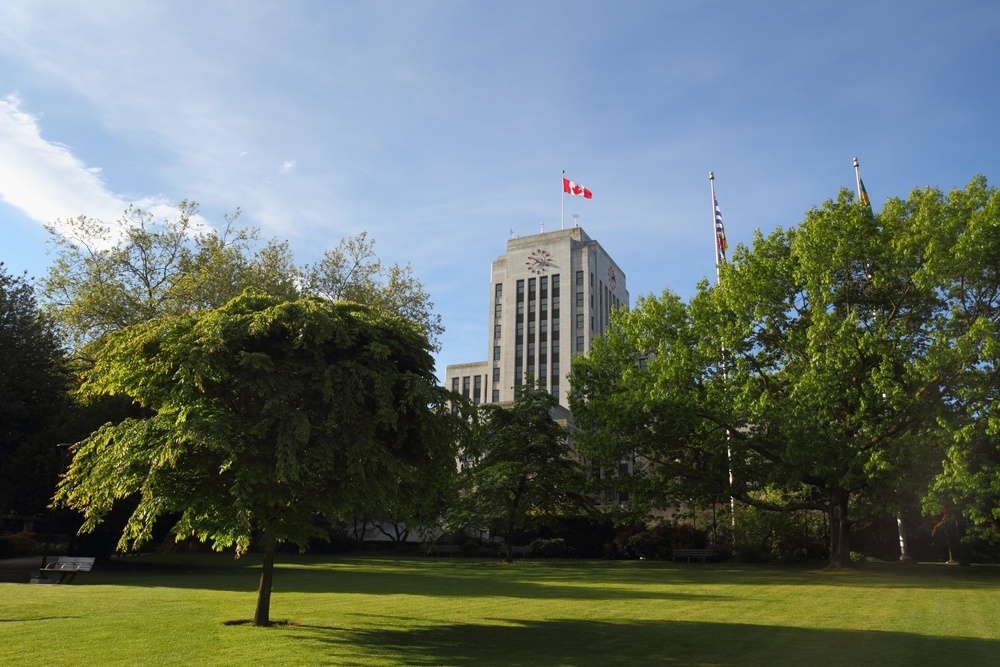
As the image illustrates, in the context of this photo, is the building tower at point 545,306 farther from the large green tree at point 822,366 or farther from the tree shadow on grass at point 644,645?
the tree shadow on grass at point 644,645

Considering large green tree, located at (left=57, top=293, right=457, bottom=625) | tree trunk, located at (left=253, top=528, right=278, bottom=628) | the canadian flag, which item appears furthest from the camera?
the canadian flag

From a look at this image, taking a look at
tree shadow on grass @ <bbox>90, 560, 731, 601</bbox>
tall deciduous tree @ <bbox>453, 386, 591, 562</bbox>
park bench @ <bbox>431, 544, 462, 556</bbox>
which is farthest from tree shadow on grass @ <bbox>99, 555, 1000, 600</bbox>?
park bench @ <bbox>431, 544, 462, 556</bbox>

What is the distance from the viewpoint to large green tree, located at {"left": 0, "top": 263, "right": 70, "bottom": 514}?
2944cm

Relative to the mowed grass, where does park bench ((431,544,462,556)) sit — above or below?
above

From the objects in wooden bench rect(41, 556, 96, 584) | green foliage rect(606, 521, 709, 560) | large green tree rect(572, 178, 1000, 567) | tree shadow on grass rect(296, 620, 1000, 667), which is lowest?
tree shadow on grass rect(296, 620, 1000, 667)

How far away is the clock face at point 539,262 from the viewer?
106625 millimetres

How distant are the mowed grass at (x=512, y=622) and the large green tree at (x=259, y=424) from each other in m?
1.87

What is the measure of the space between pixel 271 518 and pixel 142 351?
13.1ft

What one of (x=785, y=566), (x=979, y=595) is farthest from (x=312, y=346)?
(x=785, y=566)

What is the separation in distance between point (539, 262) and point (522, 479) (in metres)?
71.8

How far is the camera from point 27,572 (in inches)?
1077

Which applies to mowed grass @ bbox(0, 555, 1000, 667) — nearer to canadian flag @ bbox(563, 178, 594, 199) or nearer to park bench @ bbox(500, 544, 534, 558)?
park bench @ bbox(500, 544, 534, 558)

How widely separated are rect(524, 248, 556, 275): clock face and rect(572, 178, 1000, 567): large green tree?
73002 millimetres

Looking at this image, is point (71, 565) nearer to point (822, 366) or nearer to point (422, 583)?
point (422, 583)
